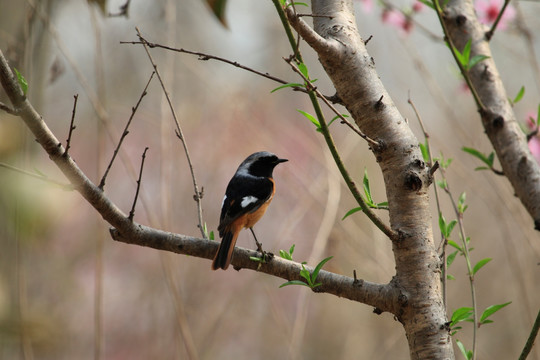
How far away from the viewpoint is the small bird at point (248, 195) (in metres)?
3.03

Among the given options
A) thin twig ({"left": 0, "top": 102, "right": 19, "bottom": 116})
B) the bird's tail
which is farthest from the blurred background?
thin twig ({"left": 0, "top": 102, "right": 19, "bottom": 116})

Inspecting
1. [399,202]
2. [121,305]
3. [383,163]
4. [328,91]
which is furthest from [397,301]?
[121,305]

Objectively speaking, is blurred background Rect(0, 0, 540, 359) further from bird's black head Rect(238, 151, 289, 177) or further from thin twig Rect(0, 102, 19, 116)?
thin twig Rect(0, 102, 19, 116)

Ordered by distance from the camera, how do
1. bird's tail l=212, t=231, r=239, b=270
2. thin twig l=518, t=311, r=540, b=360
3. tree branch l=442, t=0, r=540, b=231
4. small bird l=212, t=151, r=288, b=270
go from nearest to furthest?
thin twig l=518, t=311, r=540, b=360, bird's tail l=212, t=231, r=239, b=270, tree branch l=442, t=0, r=540, b=231, small bird l=212, t=151, r=288, b=270

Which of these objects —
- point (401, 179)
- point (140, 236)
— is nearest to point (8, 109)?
point (140, 236)

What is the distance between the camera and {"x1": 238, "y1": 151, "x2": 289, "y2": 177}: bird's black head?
3.61m

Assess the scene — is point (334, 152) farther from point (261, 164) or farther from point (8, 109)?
point (261, 164)

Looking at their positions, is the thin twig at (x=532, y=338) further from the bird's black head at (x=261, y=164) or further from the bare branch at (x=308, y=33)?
the bird's black head at (x=261, y=164)

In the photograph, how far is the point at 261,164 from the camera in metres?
3.62

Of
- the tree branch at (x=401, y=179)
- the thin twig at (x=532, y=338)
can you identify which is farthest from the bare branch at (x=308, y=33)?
the thin twig at (x=532, y=338)

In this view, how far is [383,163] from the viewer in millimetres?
1665

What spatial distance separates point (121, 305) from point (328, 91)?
10.3 ft

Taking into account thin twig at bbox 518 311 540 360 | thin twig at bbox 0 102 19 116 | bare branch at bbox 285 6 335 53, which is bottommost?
thin twig at bbox 518 311 540 360

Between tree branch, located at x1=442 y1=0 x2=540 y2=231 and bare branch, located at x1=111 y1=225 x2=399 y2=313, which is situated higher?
tree branch, located at x1=442 y1=0 x2=540 y2=231
